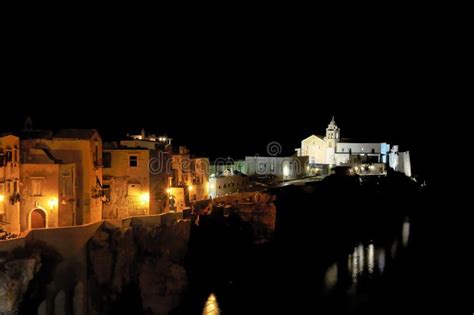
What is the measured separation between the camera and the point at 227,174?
46062 millimetres

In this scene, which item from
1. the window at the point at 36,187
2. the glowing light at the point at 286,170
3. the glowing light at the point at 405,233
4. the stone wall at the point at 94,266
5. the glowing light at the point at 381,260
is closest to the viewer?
the stone wall at the point at 94,266

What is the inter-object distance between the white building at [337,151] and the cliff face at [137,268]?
40.1 m

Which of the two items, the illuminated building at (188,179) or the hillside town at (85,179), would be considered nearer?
the hillside town at (85,179)

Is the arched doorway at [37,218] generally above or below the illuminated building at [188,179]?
below

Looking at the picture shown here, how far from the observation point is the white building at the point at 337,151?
64.4 metres

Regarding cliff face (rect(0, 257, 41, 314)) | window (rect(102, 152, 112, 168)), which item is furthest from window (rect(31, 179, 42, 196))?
cliff face (rect(0, 257, 41, 314))

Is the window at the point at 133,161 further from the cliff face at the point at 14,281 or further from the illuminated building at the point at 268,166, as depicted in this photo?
the illuminated building at the point at 268,166

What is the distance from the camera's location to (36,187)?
22984 millimetres

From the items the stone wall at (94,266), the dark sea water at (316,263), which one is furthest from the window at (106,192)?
the dark sea water at (316,263)

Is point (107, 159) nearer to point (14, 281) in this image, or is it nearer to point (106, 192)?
point (106, 192)

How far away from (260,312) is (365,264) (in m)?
13.4

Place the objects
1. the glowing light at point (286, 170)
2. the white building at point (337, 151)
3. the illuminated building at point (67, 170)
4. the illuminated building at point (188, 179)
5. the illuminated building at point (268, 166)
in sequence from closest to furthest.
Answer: the illuminated building at point (67, 170)
the illuminated building at point (188, 179)
the illuminated building at point (268, 166)
the glowing light at point (286, 170)
the white building at point (337, 151)

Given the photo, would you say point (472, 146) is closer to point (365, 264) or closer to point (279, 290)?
point (365, 264)

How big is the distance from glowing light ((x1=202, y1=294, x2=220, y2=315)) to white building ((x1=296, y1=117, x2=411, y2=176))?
37.8m
